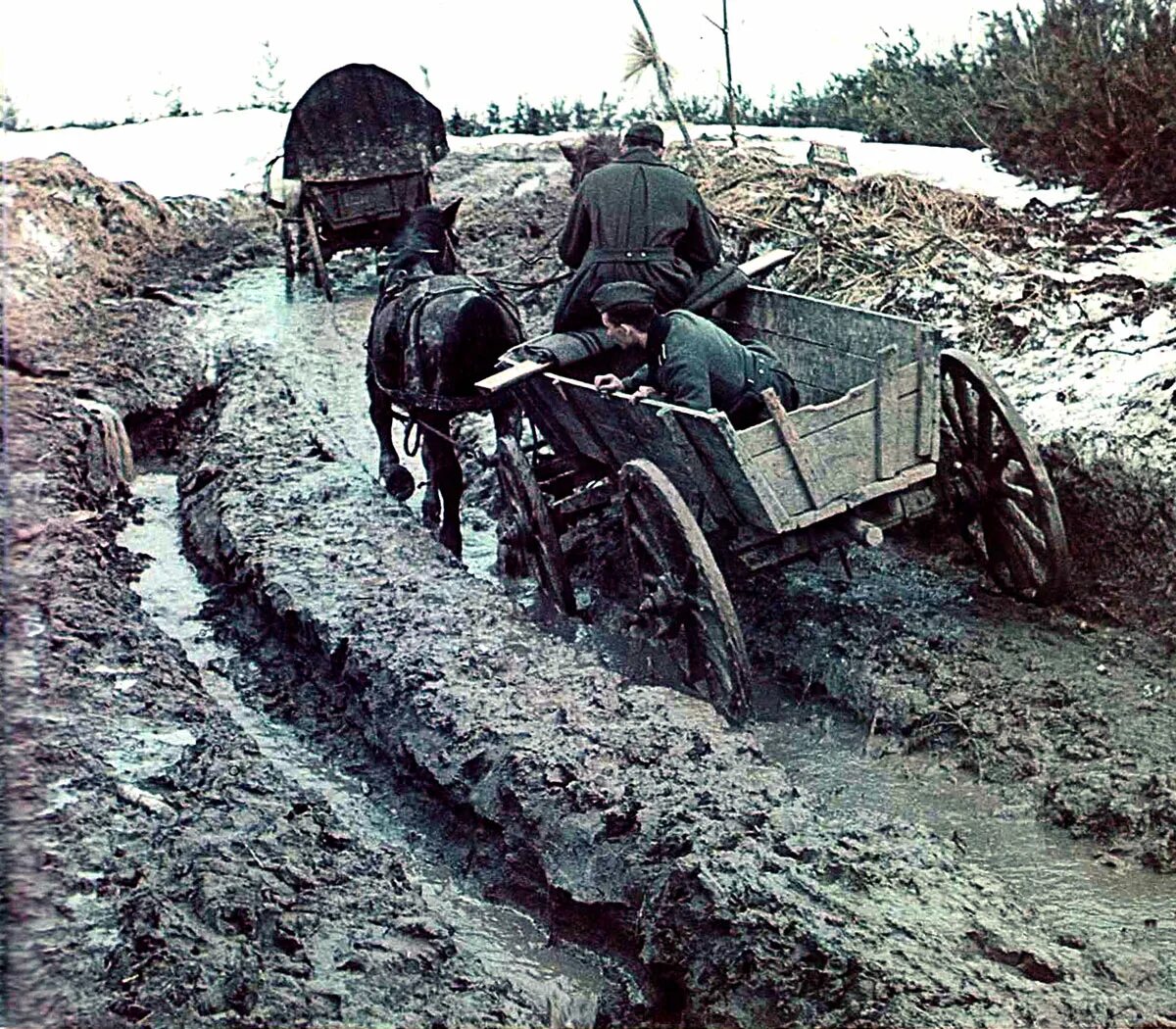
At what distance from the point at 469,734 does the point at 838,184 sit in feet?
22.3

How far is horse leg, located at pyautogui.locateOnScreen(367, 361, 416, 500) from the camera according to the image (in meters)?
10.1

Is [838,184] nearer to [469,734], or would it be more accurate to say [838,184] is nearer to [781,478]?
[781,478]

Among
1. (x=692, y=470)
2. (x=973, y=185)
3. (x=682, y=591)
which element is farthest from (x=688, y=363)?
(x=973, y=185)

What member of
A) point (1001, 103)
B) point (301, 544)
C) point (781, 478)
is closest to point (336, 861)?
point (781, 478)

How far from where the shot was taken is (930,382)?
680cm

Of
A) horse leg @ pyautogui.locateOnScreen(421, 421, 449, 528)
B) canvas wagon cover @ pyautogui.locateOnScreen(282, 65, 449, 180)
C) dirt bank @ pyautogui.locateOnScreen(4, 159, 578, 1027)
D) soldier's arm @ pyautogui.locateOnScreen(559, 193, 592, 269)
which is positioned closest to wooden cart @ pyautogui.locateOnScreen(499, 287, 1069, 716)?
soldier's arm @ pyautogui.locateOnScreen(559, 193, 592, 269)

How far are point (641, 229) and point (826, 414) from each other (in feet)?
6.80

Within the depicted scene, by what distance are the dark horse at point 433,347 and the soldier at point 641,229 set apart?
79cm

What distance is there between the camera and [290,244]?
1603 cm

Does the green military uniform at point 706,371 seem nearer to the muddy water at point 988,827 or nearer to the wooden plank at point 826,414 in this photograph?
the wooden plank at point 826,414

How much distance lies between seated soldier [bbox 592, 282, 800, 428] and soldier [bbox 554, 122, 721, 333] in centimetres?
68

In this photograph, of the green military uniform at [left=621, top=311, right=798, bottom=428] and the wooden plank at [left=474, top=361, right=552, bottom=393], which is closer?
the green military uniform at [left=621, top=311, right=798, bottom=428]

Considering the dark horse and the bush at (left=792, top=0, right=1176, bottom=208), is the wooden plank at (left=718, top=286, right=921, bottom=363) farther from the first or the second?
the bush at (left=792, top=0, right=1176, bottom=208)

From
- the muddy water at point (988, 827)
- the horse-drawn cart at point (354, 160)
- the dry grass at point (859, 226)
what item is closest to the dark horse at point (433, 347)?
the dry grass at point (859, 226)
